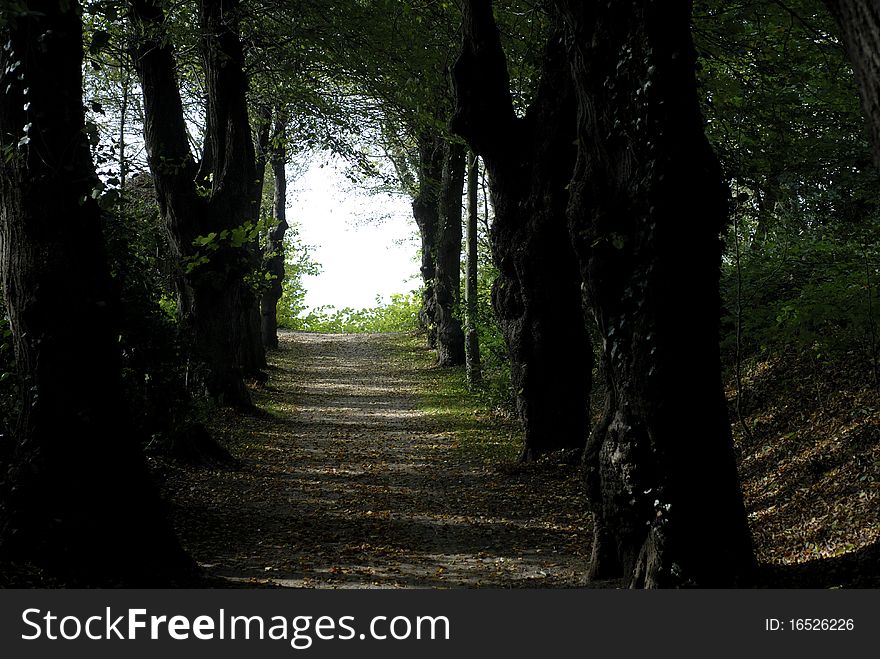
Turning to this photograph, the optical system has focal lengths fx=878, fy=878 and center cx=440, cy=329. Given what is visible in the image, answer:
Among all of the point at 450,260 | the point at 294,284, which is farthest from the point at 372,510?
the point at 294,284

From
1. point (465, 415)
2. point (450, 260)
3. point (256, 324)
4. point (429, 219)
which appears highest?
point (429, 219)

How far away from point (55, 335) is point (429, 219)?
22.9 meters

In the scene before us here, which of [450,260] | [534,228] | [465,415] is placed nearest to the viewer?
[534,228]

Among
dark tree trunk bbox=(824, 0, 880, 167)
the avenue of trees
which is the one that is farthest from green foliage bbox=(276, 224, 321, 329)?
dark tree trunk bbox=(824, 0, 880, 167)

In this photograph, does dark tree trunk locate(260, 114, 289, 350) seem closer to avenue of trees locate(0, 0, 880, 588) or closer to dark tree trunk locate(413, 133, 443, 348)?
dark tree trunk locate(413, 133, 443, 348)

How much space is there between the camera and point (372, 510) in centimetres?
1004

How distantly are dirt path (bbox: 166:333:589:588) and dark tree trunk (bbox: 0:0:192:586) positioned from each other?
1340 millimetres

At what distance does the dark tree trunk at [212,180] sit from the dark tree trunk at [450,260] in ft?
20.1

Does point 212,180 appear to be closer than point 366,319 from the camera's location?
Yes

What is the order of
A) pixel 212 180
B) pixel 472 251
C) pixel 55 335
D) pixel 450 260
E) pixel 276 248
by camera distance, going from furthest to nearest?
pixel 276 248 < pixel 450 260 < pixel 472 251 < pixel 212 180 < pixel 55 335

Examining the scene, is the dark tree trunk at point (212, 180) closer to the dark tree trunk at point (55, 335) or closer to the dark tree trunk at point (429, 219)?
the dark tree trunk at point (55, 335)

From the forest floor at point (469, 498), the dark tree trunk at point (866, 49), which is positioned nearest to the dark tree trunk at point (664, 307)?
the forest floor at point (469, 498)

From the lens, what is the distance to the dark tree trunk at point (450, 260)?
21.5m

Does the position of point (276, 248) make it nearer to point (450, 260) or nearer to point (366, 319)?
point (450, 260)
